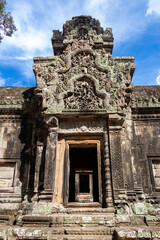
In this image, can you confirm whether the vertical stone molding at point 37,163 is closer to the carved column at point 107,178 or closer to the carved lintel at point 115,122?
the carved column at point 107,178

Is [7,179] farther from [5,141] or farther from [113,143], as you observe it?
[113,143]

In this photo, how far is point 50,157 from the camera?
699 cm

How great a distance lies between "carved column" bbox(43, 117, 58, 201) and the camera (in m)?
6.54

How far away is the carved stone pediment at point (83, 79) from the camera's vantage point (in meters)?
7.58

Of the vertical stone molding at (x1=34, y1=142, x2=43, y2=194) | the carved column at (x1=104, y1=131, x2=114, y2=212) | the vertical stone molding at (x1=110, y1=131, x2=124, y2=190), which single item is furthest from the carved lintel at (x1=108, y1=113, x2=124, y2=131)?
the vertical stone molding at (x1=34, y1=142, x2=43, y2=194)

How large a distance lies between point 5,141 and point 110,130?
447 centimetres

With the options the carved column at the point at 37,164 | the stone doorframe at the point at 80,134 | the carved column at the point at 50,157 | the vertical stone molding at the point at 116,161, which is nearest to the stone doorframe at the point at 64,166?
the stone doorframe at the point at 80,134

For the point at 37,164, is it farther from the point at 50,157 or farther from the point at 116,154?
the point at 116,154

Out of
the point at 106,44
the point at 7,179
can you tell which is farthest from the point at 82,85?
the point at 7,179

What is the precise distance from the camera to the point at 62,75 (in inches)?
323

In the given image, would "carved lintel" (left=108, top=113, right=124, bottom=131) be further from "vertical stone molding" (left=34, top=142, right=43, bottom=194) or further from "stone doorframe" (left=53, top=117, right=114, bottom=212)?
"vertical stone molding" (left=34, top=142, right=43, bottom=194)

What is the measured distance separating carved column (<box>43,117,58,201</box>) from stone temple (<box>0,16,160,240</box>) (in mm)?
33

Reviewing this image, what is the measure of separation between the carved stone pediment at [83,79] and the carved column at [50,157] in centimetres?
49

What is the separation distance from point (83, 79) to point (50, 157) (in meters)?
3.33
